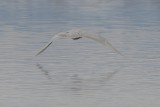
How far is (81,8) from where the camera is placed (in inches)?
699

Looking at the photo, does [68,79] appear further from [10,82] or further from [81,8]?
[81,8]

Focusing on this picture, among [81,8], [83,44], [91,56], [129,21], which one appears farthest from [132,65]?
[81,8]

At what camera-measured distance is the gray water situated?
31.7 feet

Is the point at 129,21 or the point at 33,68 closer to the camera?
the point at 33,68

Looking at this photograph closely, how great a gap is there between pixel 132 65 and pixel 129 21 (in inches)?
179

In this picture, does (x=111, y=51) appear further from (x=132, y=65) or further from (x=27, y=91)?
(x=27, y=91)

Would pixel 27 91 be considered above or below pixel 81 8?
above

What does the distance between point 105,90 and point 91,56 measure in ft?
6.23

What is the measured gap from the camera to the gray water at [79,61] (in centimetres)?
965

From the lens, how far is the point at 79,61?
11.4 meters

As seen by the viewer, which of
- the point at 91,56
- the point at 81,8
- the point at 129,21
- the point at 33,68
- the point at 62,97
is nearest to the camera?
the point at 62,97

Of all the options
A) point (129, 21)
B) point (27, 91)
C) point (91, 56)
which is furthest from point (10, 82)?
point (129, 21)

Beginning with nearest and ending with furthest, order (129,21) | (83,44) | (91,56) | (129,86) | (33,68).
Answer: (129,86)
(33,68)
(91,56)
(83,44)
(129,21)

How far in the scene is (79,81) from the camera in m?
10.4
